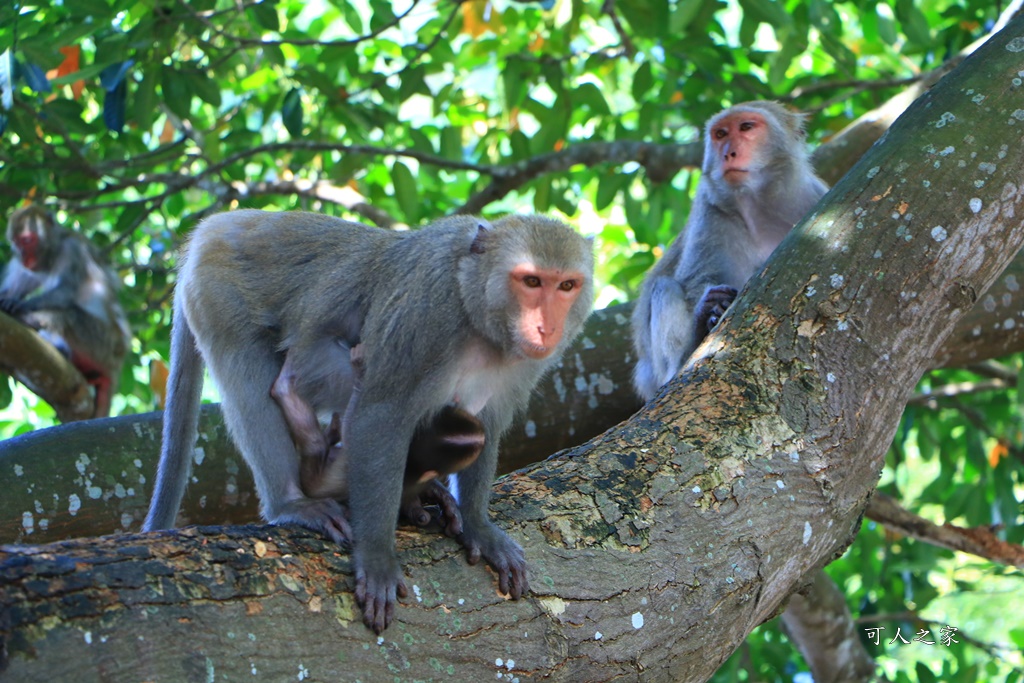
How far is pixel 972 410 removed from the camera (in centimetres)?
761

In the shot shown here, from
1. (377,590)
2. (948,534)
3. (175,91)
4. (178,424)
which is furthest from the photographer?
(175,91)

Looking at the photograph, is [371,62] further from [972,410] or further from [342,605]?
[342,605]

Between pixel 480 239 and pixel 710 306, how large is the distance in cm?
202

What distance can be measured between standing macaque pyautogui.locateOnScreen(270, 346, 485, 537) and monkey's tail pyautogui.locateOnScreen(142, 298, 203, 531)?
496 mm

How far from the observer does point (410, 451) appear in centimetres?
358

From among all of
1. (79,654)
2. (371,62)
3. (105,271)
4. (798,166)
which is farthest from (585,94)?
(105,271)

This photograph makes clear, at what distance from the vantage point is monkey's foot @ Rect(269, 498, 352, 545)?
10.7 ft

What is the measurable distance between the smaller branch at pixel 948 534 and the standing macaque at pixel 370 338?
2964mm

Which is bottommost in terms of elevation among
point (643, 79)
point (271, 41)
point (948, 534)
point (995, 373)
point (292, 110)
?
point (948, 534)

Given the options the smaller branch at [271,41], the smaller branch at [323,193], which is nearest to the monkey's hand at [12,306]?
the smaller branch at [323,193]

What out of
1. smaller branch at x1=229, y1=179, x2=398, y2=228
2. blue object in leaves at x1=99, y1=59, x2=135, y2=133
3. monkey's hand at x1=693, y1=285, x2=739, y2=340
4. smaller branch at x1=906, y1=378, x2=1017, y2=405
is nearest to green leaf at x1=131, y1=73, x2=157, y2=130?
blue object in leaves at x1=99, y1=59, x2=135, y2=133

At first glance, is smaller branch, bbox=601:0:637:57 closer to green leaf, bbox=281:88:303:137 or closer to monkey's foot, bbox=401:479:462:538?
green leaf, bbox=281:88:303:137

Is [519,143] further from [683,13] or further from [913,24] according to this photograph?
[913,24]

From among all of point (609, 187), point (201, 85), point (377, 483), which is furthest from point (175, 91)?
point (377, 483)
